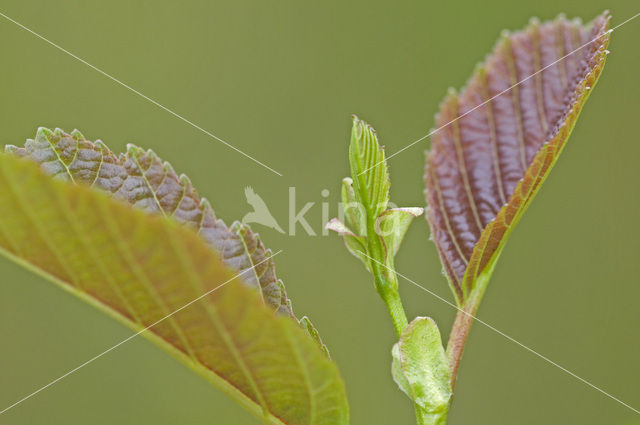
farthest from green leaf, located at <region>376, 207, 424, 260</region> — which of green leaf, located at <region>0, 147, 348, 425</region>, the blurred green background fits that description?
the blurred green background

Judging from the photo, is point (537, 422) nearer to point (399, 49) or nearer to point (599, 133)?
point (599, 133)

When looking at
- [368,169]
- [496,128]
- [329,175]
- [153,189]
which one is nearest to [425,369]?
[368,169]

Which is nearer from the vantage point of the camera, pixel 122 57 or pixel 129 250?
pixel 129 250

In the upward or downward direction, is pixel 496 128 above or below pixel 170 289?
above

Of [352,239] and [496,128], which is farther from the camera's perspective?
[496,128]

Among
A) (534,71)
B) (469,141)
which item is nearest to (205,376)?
(469,141)

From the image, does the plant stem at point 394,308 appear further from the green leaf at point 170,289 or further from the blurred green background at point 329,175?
the blurred green background at point 329,175

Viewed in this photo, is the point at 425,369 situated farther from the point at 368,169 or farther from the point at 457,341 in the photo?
the point at 368,169
